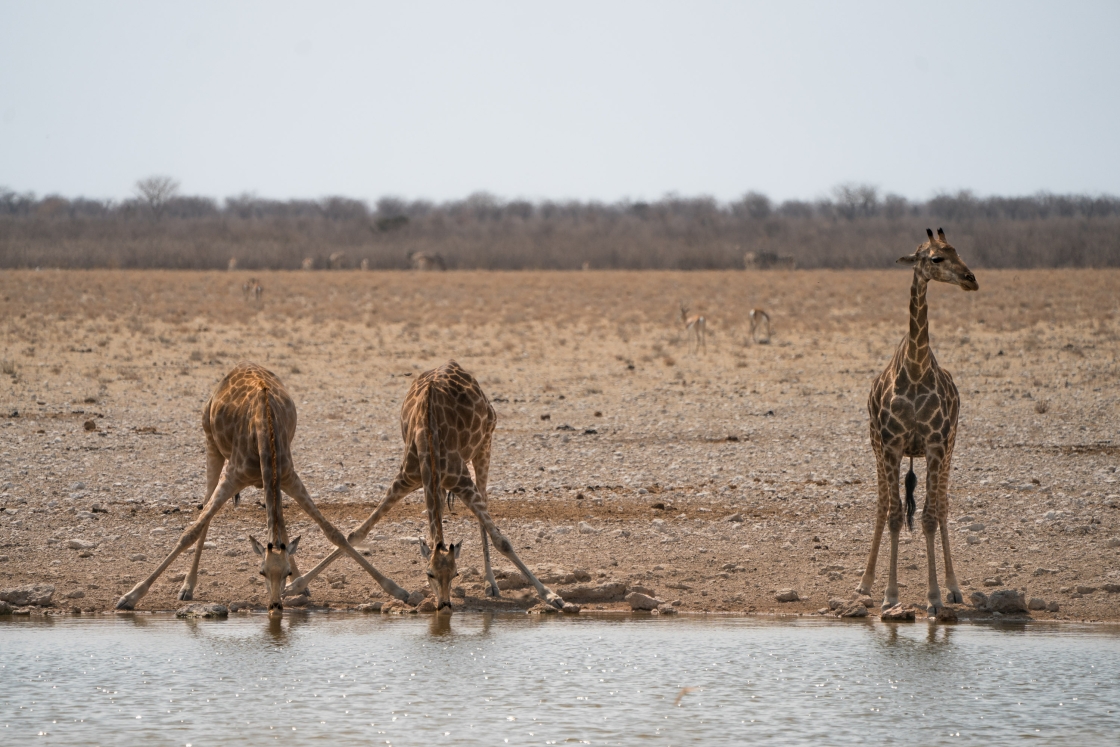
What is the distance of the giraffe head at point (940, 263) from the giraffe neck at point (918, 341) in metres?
0.09

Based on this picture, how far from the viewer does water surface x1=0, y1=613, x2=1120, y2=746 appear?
660 centimetres

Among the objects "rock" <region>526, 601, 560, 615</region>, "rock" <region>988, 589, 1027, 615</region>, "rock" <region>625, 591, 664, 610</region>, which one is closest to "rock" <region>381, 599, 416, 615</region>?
"rock" <region>526, 601, 560, 615</region>

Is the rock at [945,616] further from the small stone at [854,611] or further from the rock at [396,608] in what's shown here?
the rock at [396,608]

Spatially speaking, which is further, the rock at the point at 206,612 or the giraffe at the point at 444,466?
the rock at the point at 206,612

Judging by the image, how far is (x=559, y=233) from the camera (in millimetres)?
87438

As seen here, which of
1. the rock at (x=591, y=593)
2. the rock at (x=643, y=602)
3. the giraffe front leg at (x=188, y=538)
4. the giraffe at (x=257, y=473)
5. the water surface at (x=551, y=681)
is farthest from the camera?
the rock at (x=591, y=593)

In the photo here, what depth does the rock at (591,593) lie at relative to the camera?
32.6 ft

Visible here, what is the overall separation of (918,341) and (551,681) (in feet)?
13.6

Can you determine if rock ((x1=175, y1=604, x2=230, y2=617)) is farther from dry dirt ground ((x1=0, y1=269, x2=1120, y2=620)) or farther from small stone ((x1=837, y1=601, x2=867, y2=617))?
small stone ((x1=837, y1=601, x2=867, y2=617))

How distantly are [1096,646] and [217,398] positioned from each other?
696 centimetres

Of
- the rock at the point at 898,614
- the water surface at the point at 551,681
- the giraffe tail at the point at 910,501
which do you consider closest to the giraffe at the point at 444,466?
the water surface at the point at 551,681

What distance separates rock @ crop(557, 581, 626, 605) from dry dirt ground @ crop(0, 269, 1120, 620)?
0.49ft

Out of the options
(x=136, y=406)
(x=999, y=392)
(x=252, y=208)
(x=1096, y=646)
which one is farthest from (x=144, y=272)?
(x=252, y=208)

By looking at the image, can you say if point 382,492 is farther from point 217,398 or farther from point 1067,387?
point 1067,387
